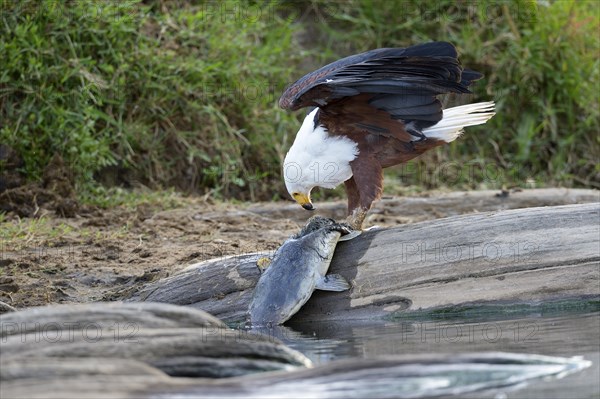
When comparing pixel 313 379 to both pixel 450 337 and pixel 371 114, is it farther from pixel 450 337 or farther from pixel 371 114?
pixel 371 114

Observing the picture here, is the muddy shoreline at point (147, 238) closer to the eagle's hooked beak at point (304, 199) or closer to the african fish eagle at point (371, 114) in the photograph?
the eagle's hooked beak at point (304, 199)

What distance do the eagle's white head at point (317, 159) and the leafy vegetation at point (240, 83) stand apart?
87.9 inches

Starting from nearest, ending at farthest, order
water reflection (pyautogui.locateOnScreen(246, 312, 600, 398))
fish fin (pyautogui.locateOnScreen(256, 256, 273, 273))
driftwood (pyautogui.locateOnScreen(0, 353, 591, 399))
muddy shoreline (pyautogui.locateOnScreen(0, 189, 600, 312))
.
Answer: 1. driftwood (pyautogui.locateOnScreen(0, 353, 591, 399))
2. water reflection (pyautogui.locateOnScreen(246, 312, 600, 398))
3. fish fin (pyautogui.locateOnScreen(256, 256, 273, 273))
4. muddy shoreline (pyautogui.locateOnScreen(0, 189, 600, 312))

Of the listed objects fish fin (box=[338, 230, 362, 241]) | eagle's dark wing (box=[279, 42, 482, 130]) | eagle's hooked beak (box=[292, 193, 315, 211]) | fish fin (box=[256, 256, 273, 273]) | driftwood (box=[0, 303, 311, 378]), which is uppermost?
eagle's dark wing (box=[279, 42, 482, 130])

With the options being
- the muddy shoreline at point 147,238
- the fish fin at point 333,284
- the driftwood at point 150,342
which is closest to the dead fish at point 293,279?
the fish fin at point 333,284

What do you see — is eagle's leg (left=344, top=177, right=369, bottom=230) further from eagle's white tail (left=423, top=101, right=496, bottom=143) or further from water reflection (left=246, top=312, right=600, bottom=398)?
water reflection (left=246, top=312, right=600, bottom=398)

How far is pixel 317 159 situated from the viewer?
5.26 metres

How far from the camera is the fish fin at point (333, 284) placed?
4582mm

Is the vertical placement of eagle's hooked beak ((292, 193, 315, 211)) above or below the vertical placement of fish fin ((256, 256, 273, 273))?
above

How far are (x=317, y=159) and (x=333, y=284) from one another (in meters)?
0.90

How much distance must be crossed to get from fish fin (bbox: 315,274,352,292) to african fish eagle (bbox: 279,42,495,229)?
550 millimetres

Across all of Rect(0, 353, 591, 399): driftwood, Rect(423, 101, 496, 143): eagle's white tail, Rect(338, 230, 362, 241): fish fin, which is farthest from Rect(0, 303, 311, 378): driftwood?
Rect(423, 101, 496, 143): eagle's white tail

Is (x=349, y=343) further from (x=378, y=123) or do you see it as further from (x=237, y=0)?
(x=237, y=0)

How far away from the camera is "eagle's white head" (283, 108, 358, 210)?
5.20 meters
